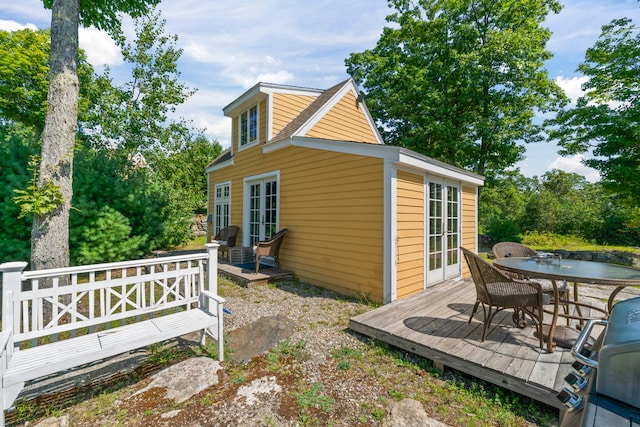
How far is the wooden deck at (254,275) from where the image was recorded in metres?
5.74

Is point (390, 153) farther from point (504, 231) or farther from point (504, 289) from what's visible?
point (504, 231)

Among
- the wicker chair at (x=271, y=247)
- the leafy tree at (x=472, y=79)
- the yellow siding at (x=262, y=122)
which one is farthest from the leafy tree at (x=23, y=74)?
the leafy tree at (x=472, y=79)

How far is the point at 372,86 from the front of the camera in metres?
14.9

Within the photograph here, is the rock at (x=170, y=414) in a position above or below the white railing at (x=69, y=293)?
below

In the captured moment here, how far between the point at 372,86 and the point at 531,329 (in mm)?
14316

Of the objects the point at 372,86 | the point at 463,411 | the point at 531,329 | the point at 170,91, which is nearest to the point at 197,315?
the point at 463,411

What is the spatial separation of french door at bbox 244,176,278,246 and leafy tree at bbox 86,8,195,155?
21.7 feet

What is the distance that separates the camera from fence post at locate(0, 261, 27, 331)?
2.12m

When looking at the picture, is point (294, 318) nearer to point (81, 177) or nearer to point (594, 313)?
point (594, 313)

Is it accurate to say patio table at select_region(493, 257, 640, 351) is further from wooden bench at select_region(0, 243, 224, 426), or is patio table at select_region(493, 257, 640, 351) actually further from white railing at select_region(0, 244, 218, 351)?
white railing at select_region(0, 244, 218, 351)

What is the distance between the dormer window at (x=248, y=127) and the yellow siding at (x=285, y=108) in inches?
28.8

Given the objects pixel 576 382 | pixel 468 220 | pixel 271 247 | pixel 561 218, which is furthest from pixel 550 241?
pixel 576 382

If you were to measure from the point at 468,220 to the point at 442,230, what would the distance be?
1578mm

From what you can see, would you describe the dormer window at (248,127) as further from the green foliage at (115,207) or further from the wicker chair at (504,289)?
the wicker chair at (504,289)
